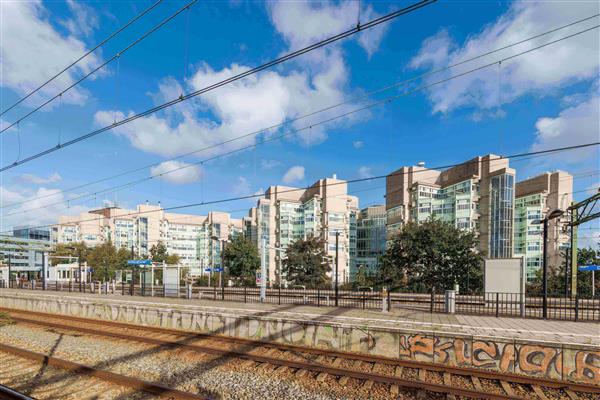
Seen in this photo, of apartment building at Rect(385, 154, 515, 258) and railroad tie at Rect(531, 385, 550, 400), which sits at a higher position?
apartment building at Rect(385, 154, 515, 258)

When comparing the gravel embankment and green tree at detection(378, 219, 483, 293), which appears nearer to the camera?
the gravel embankment

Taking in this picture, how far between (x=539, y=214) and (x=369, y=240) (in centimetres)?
3150

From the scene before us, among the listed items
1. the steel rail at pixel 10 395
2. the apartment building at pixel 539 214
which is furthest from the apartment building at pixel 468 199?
the steel rail at pixel 10 395

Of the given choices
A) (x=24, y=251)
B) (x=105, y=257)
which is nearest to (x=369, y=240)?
(x=105, y=257)

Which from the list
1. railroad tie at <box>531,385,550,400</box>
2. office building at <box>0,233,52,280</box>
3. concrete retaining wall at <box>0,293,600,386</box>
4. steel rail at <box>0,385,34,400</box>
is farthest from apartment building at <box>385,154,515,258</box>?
office building at <box>0,233,52,280</box>

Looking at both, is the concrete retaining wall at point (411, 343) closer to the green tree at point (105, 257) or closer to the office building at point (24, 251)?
the office building at point (24, 251)

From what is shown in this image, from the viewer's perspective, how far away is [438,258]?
3231 cm

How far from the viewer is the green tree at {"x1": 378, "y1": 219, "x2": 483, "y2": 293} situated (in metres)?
32.1

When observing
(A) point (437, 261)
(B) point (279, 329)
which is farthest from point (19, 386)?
(A) point (437, 261)

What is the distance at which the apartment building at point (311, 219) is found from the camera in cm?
7150

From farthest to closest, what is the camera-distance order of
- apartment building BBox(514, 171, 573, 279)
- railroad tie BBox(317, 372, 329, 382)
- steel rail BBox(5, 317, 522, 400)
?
apartment building BBox(514, 171, 573, 279)
railroad tie BBox(317, 372, 329, 382)
steel rail BBox(5, 317, 522, 400)

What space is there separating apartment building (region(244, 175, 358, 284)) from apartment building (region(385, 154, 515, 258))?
10.3m

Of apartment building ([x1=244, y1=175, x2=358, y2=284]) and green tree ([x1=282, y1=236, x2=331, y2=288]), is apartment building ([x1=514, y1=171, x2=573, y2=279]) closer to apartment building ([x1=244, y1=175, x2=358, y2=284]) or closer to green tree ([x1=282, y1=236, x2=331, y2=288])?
apartment building ([x1=244, y1=175, x2=358, y2=284])

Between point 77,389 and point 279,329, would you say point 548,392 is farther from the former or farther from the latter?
point 77,389
